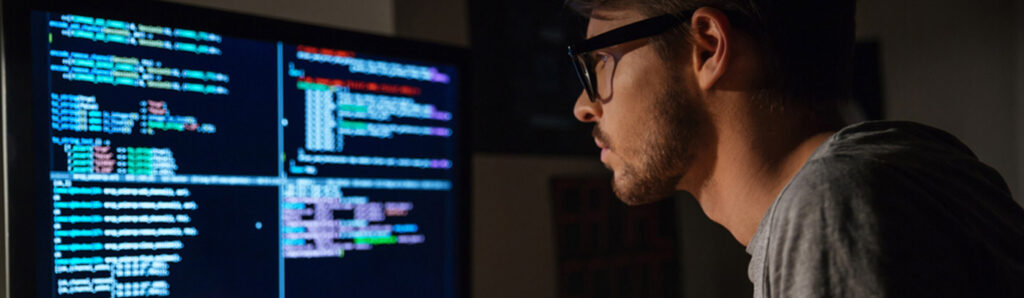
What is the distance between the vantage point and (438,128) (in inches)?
44.7

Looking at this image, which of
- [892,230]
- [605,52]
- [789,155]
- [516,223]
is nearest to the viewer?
[892,230]

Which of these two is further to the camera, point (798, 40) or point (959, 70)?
point (959, 70)

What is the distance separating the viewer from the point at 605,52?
0.96 meters

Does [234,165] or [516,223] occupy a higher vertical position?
[234,165]

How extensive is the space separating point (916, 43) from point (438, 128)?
1.78 meters

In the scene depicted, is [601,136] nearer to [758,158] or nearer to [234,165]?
[758,158]

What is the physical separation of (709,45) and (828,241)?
352 mm

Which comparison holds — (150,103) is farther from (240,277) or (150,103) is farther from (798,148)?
(798,148)

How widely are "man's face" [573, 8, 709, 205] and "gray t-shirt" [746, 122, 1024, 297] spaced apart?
0.25 metres

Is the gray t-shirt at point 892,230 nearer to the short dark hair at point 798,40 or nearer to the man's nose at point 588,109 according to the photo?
the short dark hair at point 798,40

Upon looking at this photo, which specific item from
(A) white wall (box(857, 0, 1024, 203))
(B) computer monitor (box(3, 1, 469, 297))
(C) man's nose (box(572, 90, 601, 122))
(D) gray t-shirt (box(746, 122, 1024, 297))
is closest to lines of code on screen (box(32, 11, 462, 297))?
(B) computer monitor (box(3, 1, 469, 297))

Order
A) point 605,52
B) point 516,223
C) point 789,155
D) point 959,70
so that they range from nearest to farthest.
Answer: point 789,155, point 605,52, point 516,223, point 959,70

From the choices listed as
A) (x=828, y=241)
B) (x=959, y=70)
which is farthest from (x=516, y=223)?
(x=959, y=70)

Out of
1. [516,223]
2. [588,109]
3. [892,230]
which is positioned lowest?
[516,223]
